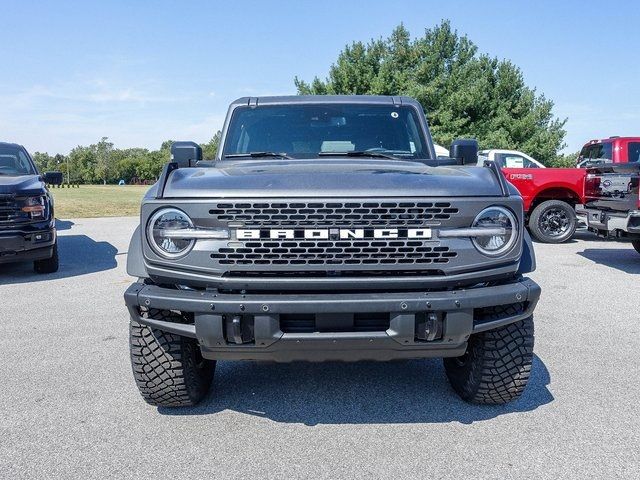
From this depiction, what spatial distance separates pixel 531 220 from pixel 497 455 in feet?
31.6

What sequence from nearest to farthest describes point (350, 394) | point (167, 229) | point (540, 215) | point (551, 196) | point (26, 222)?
point (167, 229), point (350, 394), point (26, 222), point (540, 215), point (551, 196)

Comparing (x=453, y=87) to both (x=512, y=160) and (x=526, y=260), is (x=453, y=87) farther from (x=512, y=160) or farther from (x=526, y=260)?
(x=526, y=260)

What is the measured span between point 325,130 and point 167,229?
1980mm

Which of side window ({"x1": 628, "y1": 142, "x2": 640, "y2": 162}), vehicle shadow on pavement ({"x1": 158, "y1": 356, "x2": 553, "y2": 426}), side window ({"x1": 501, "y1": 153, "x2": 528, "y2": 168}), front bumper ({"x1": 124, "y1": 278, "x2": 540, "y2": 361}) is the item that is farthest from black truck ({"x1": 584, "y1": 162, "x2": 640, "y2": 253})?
front bumper ({"x1": 124, "y1": 278, "x2": 540, "y2": 361})

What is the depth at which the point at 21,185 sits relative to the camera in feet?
24.3

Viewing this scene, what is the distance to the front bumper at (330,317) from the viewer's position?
2.65 metres

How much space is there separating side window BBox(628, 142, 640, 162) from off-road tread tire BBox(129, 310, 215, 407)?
10270 mm

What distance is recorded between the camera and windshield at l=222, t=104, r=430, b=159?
14.3ft

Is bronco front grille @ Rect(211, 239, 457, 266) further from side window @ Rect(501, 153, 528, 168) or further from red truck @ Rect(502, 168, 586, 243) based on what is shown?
side window @ Rect(501, 153, 528, 168)

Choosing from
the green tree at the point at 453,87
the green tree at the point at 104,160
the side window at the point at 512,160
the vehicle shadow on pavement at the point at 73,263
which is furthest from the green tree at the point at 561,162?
the green tree at the point at 104,160

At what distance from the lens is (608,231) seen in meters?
8.37

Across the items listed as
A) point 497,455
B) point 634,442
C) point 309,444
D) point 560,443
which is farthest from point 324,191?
point 634,442

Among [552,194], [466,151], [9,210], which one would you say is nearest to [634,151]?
[552,194]

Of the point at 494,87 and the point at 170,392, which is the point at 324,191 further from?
the point at 494,87
